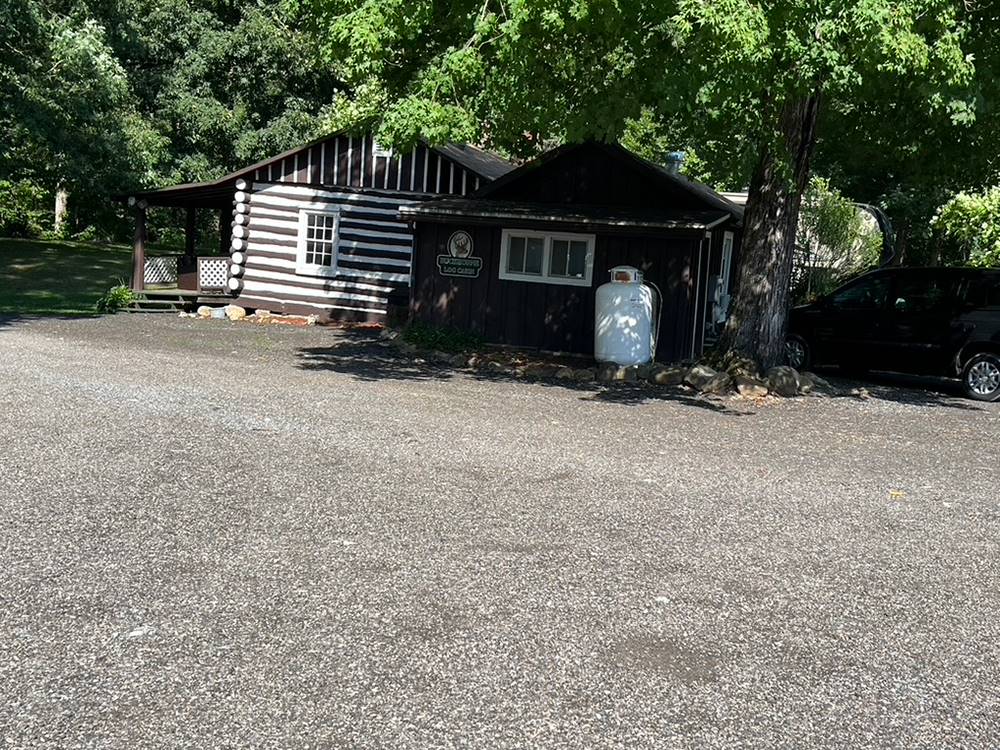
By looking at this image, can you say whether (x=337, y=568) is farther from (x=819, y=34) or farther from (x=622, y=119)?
(x=622, y=119)

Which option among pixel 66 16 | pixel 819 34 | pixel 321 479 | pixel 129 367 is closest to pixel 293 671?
pixel 321 479

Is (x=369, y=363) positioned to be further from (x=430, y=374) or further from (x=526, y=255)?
(x=526, y=255)

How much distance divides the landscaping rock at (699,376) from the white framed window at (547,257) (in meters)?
3.92

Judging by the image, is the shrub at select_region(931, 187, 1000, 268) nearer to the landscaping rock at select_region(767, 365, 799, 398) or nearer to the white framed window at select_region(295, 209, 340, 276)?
the landscaping rock at select_region(767, 365, 799, 398)

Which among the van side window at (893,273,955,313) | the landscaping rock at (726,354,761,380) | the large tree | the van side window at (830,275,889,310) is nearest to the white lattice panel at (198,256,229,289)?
the large tree

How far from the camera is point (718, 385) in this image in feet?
47.1

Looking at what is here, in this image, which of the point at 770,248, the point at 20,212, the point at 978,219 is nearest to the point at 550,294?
the point at 770,248

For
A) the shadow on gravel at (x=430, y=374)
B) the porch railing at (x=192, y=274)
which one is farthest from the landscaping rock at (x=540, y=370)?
the porch railing at (x=192, y=274)

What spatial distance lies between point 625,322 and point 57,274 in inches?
908

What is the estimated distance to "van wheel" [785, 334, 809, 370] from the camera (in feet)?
55.9

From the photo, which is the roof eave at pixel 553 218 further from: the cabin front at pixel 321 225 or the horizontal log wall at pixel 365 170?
the cabin front at pixel 321 225

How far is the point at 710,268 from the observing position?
19.6 m

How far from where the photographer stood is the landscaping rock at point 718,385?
1433cm

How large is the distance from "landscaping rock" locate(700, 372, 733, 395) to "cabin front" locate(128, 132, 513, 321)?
9713 millimetres
